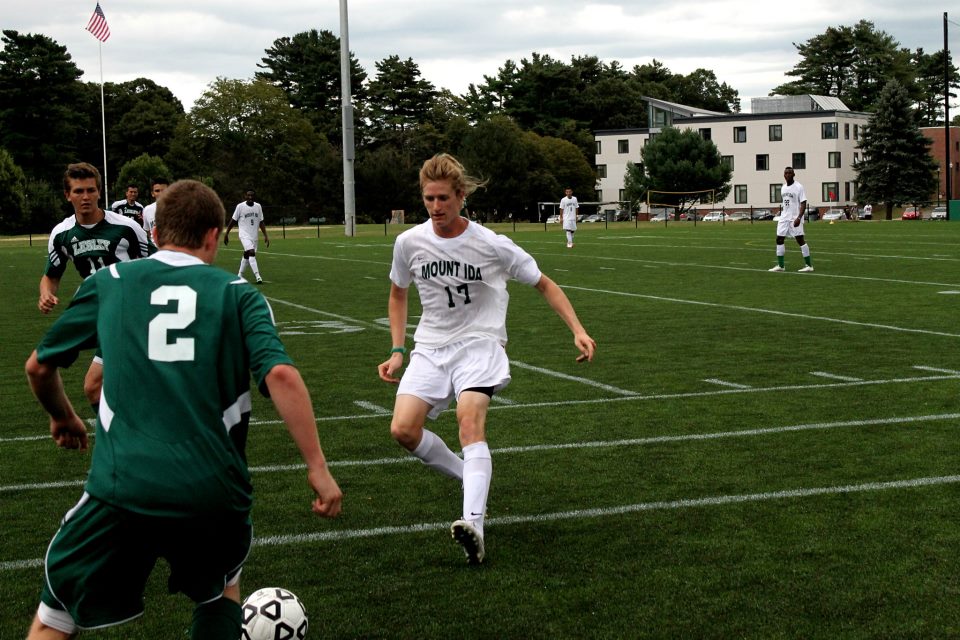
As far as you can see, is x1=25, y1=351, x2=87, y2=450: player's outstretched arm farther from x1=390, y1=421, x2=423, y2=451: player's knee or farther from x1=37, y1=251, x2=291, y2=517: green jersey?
x1=390, y1=421, x2=423, y2=451: player's knee

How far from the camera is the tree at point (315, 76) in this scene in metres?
108

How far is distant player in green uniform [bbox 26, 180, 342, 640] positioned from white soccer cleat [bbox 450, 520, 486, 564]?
6.63 feet

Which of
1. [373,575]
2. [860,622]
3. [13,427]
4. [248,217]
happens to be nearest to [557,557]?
[373,575]

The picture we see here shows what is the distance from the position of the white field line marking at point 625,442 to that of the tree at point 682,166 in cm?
7833

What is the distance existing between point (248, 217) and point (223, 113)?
2983 inches

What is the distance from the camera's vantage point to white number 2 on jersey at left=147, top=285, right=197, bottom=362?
3334mm

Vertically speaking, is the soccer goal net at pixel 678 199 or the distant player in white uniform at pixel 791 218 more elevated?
the soccer goal net at pixel 678 199

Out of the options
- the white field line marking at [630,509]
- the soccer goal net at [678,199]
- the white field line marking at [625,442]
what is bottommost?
the white field line marking at [630,509]

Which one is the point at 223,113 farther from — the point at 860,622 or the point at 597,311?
the point at 860,622

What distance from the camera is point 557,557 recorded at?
18.5ft

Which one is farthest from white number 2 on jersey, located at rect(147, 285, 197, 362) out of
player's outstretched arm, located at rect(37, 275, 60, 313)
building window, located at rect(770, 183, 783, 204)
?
building window, located at rect(770, 183, 783, 204)

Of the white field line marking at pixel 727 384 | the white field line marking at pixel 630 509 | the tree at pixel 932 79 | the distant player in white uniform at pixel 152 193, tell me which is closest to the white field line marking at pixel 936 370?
the white field line marking at pixel 727 384

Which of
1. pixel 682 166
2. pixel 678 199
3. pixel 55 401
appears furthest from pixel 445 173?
pixel 678 199

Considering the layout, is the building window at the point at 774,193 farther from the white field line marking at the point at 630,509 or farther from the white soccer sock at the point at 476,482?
the white soccer sock at the point at 476,482
